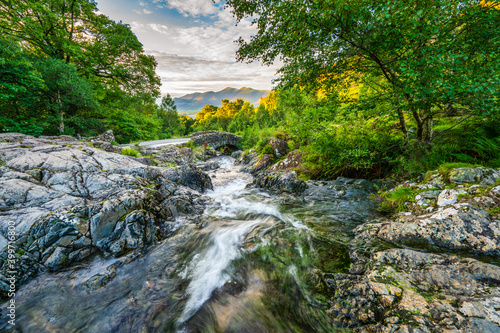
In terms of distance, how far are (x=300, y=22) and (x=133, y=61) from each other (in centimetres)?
1797

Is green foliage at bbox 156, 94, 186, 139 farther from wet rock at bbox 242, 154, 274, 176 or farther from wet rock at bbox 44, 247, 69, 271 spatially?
wet rock at bbox 44, 247, 69, 271

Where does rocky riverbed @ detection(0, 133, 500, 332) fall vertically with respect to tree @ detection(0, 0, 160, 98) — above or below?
below

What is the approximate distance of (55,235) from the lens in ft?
10.6

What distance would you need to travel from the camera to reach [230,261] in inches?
149

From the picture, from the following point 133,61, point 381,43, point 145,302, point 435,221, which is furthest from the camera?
point 133,61

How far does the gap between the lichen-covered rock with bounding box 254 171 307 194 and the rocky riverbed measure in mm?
2644

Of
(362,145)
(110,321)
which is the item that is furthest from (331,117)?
(110,321)

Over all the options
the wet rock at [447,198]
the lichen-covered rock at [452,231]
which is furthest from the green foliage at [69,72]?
the wet rock at [447,198]

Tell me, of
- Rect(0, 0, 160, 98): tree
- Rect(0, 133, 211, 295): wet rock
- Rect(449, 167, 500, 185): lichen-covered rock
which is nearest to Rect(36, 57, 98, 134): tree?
Rect(0, 0, 160, 98): tree

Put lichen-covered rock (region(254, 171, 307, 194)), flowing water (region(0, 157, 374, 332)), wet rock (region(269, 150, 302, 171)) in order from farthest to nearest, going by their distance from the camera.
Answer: wet rock (region(269, 150, 302, 171)) < lichen-covered rock (region(254, 171, 307, 194)) < flowing water (region(0, 157, 374, 332))

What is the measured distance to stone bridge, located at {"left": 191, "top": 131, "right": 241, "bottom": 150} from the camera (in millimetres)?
27317

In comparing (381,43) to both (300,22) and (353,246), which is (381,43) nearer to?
(300,22)

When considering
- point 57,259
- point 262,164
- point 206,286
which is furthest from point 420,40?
point 262,164

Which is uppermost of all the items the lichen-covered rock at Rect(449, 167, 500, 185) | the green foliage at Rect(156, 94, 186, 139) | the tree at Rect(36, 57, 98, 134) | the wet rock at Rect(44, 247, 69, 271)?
the green foliage at Rect(156, 94, 186, 139)
